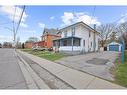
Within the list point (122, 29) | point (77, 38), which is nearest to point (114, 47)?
point (122, 29)

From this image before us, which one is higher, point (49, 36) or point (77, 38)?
point (49, 36)

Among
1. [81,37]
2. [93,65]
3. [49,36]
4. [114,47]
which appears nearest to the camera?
[93,65]

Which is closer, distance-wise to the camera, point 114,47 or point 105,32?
point 114,47

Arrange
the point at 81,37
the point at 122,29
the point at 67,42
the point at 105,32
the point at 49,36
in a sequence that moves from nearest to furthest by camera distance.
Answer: the point at 81,37
the point at 67,42
the point at 49,36
the point at 122,29
the point at 105,32

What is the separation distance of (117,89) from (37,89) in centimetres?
310

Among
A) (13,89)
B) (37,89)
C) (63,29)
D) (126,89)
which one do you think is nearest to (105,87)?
(126,89)

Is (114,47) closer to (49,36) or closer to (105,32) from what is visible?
(105,32)

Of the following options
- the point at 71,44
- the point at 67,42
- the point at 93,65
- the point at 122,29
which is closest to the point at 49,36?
the point at 67,42

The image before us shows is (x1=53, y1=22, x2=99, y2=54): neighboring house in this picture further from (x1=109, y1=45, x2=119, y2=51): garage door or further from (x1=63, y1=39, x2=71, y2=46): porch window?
(x1=109, y1=45, x2=119, y2=51): garage door

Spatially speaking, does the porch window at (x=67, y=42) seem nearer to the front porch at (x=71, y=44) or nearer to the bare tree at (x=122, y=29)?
→ the front porch at (x=71, y=44)

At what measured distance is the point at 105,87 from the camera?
681 centimetres

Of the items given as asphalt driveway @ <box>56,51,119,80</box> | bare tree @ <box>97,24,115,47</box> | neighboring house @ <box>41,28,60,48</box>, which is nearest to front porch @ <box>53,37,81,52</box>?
asphalt driveway @ <box>56,51,119,80</box>

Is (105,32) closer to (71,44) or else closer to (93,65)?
(71,44)

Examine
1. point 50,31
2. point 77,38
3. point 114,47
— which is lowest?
point 114,47
